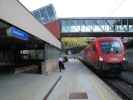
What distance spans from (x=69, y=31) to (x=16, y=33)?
60.9 metres

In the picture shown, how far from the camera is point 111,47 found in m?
32.5

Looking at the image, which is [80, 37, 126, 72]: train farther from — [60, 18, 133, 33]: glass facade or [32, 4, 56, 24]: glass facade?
[32, 4, 56, 24]: glass facade

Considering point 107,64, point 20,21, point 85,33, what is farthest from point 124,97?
point 85,33

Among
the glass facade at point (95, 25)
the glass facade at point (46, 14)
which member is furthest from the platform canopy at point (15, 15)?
the glass facade at point (46, 14)

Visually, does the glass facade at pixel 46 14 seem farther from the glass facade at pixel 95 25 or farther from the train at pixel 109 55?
the train at pixel 109 55

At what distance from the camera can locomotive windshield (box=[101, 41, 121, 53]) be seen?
3222 cm

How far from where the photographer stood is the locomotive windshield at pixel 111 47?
106 feet

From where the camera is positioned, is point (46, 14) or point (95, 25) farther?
point (46, 14)

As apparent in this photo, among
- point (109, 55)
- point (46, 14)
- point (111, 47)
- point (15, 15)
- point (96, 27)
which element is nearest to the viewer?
point (15, 15)

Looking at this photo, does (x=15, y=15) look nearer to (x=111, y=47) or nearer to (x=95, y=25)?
(x=111, y=47)

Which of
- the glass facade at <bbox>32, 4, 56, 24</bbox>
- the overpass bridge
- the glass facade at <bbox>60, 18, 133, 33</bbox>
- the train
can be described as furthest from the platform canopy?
the glass facade at <bbox>32, 4, 56, 24</bbox>

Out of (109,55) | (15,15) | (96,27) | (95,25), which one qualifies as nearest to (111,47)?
(109,55)

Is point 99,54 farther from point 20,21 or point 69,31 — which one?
point 69,31

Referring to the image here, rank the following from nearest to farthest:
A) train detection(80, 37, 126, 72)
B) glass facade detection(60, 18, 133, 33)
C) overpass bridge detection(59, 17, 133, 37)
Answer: train detection(80, 37, 126, 72), overpass bridge detection(59, 17, 133, 37), glass facade detection(60, 18, 133, 33)
